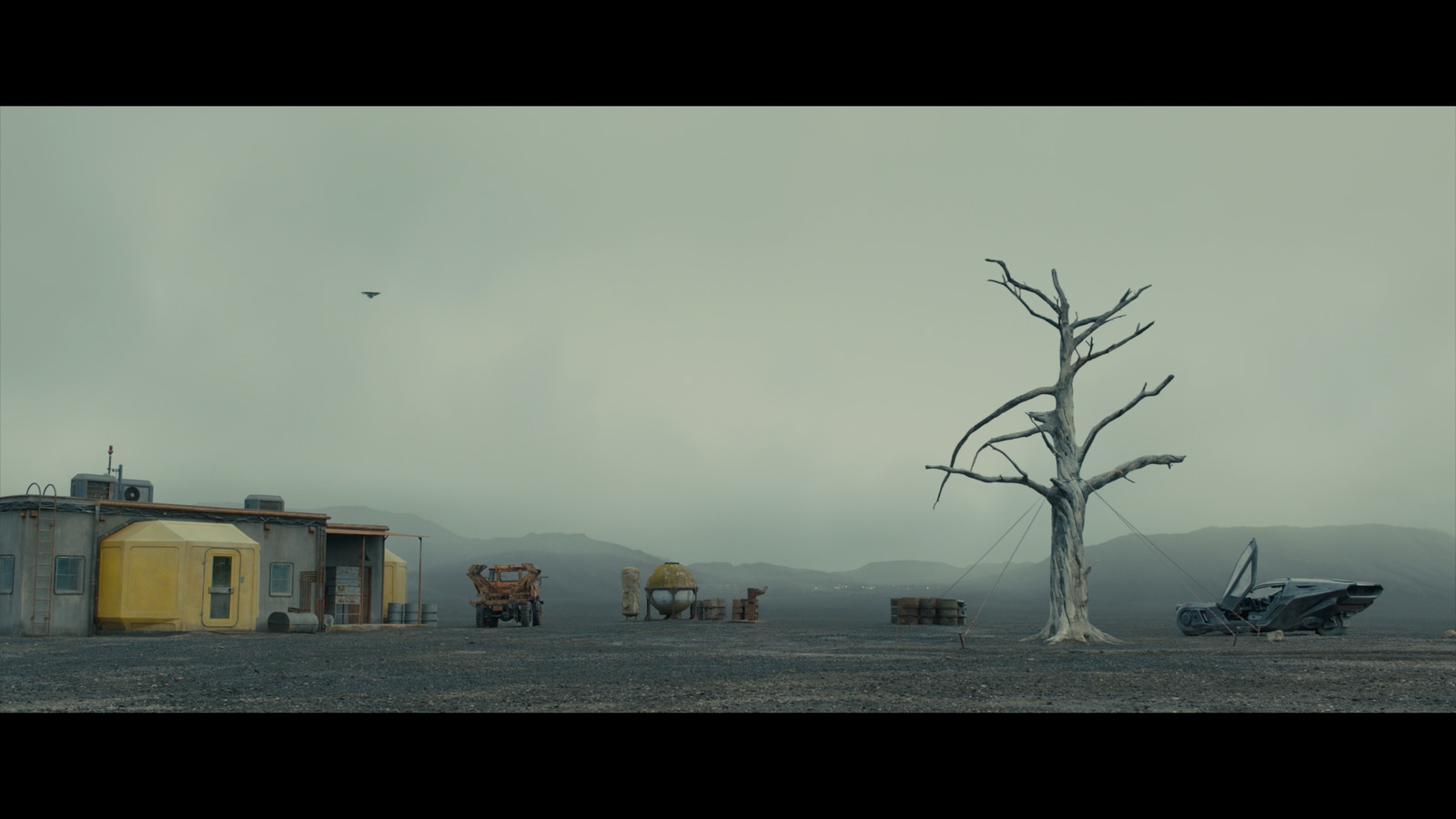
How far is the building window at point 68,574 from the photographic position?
2962cm

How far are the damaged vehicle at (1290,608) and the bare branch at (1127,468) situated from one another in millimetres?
3954

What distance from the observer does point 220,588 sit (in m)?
31.0

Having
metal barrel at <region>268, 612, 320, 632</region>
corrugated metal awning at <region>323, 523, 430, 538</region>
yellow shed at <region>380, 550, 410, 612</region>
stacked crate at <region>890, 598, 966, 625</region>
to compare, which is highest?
corrugated metal awning at <region>323, 523, 430, 538</region>

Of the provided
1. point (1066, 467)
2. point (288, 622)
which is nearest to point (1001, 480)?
point (1066, 467)

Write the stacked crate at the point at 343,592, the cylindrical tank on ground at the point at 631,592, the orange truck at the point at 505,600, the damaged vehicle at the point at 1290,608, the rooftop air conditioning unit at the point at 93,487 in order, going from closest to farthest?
the damaged vehicle at the point at 1290,608 → the rooftop air conditioning unit at the point at 93,487 → the stacked crate at the point at 343,592 → the orange truck at the point at 505,600 → the cylindrical tank on ground at the point at 631,592

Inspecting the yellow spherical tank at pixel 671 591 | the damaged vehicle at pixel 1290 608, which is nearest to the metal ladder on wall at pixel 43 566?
the yellow spherical tank at pixel 671 591

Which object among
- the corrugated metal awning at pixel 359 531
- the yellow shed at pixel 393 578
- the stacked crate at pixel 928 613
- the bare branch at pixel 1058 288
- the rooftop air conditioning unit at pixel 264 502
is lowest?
the stacked crate at pixel 928 613

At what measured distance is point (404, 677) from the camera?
16844 millimetres

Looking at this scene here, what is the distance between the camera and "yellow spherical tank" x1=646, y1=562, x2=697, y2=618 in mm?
45719

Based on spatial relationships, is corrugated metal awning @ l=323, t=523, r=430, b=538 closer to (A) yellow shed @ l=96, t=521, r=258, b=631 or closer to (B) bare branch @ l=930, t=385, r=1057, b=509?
(A) yellow shed @ l=96, t=521, r=258, b=631

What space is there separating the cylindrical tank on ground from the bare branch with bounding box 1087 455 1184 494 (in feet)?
74.7

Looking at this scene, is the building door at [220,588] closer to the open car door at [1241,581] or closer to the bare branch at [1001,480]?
the bare branch at [1001,480]

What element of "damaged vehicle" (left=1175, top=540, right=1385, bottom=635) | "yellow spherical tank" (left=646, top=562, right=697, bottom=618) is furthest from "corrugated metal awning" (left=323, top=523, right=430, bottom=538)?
"damaged vehicle" (left=1175, top=540, right=1385, bottom=635)
